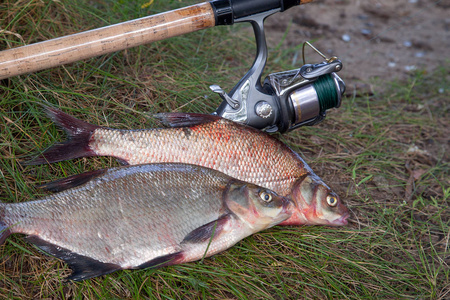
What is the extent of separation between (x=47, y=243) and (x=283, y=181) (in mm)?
1298

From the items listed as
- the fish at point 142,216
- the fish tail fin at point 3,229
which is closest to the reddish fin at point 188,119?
the fish at point 142,216

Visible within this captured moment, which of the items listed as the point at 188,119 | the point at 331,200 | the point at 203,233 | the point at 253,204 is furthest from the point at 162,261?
the point at 331,200

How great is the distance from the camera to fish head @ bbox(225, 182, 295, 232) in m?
2.29

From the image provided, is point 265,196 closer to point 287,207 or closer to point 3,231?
point 287,207

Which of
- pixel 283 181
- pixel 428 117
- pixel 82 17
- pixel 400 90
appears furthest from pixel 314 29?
pixel 283 181

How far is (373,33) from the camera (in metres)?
5.78

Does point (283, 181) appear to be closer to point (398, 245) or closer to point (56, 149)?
point (398, 245)

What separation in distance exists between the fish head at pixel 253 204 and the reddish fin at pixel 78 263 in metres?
0.66

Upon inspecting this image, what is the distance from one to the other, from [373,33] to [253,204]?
14.2ft

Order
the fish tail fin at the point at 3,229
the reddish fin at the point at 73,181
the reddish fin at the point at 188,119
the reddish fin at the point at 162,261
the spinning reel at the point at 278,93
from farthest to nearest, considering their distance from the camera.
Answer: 1. the spinning reel at the point at 278,93
2. the reddish fin at the point at 188,119
3. the reddish fin at the point at 73,181
4. the reddish fin at the point at 162,261
5. the fish tail fin at the point at 3,229

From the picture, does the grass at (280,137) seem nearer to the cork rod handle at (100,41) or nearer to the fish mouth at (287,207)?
the fish mouth at (287,207)

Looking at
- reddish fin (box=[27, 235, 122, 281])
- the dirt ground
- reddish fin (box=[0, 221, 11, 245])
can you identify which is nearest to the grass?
reddish fin (box=[27, 235, 122, 281])

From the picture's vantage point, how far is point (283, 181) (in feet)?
8.39

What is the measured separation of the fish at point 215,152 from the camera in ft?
8.04
